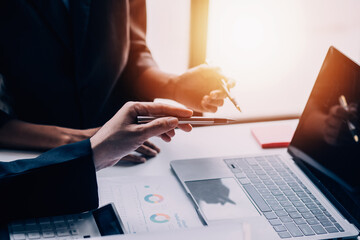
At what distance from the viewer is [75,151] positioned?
73 centimetres

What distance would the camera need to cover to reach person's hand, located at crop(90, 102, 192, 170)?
711 mm

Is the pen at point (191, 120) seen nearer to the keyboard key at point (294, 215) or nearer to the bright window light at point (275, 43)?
the keyboard key at point (294, 215)

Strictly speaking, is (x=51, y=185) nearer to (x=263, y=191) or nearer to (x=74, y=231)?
(x=74, y=231)

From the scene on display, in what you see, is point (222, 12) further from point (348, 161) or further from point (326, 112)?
point (348, 161)

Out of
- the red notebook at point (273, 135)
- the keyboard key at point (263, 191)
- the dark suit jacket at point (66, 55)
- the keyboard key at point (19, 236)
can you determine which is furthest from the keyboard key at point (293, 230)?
the dark suit jacket at point (66, 55)

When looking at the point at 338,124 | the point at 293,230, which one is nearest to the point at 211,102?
the point at 338,124

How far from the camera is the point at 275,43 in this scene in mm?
1585

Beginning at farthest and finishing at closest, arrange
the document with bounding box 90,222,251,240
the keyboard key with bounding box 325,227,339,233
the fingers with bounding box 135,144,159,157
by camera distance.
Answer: the fingers with bounding box 135,144,159,157 → the keyboard key with bounding box 325,227,339,233 → the document with bounding box 90,222,251,240

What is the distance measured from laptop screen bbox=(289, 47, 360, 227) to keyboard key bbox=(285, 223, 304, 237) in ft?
0.52

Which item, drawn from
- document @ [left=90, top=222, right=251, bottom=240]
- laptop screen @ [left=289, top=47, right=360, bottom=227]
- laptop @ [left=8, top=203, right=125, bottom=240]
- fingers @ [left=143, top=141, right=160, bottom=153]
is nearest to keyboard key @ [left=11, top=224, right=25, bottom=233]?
laptop @ [left=8, top=203, right=125, bottom=240]

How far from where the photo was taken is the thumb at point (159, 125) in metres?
0.71

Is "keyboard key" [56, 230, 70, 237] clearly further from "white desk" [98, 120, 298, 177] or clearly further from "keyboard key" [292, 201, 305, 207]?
"keyboard key" [292, 201, 305, 207]

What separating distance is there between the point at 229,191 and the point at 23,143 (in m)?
0.53

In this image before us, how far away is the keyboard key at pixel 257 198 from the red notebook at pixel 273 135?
255 millimetres
